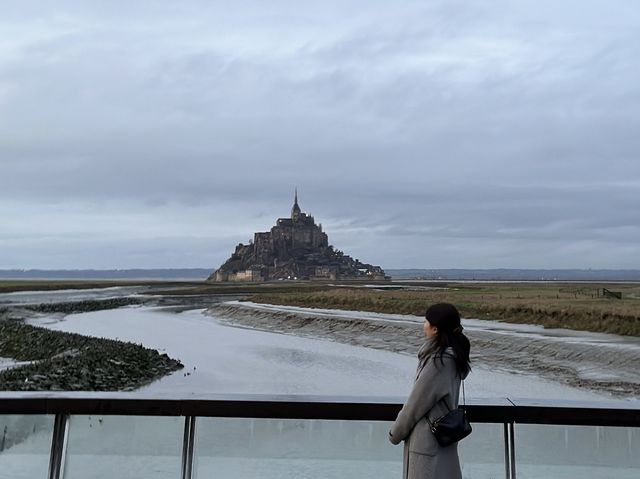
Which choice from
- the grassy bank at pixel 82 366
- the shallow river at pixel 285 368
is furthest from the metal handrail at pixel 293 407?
the grassy bank at pixel 82 366

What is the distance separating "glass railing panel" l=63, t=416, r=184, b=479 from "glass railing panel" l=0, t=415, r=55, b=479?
15 cm

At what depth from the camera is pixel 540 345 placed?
94.3 ft

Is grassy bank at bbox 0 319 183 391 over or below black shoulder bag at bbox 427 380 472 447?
below

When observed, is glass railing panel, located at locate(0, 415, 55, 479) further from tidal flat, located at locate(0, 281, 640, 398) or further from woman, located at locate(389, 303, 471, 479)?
tidal flat, located at locate(0, 281, 640, 398)

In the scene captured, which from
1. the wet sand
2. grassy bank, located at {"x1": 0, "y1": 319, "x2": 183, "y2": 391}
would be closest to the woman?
grassy bank, located at {"x1": 0, "y1": 319, "x2": 183, "y2": 391}

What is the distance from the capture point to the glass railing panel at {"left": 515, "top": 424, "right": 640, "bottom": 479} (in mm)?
4098

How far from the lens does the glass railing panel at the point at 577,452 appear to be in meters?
4.10

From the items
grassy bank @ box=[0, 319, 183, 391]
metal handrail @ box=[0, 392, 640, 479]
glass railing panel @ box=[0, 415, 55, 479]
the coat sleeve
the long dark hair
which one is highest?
the long dark hair

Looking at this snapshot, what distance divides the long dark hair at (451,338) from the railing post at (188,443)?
1751 millimetres

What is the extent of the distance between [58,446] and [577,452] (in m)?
3.35

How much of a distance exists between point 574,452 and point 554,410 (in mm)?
296

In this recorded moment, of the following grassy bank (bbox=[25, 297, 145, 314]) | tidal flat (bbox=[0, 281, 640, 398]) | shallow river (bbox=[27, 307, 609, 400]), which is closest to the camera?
shallow river (bbox=[27, 307, 609, 400])

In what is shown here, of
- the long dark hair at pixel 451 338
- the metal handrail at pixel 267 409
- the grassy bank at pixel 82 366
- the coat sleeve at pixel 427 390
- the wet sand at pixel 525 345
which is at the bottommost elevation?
the grassy bank at pixel 82 366

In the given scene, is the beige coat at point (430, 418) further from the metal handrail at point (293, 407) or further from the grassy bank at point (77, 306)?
the grassy bank at point (77, 306)
